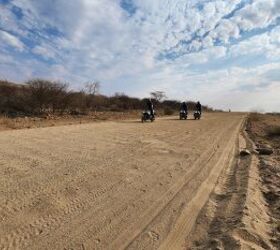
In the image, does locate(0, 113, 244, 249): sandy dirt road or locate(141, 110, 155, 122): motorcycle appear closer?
locate(0, 113, 244, 249): sandy dirt road

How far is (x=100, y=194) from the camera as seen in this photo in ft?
Answer: 24.0

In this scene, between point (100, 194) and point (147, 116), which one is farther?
point (147, 116)

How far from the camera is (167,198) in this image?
23.9 feet

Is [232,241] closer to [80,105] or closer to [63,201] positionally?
[63,201]

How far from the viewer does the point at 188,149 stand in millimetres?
13531

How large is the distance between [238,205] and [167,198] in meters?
1.36

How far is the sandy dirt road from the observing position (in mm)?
5371

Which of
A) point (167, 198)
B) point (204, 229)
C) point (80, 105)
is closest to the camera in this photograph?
point (204, 229)

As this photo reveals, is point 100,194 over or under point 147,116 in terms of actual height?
under

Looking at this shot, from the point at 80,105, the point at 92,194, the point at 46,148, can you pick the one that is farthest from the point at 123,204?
the point at 80,105

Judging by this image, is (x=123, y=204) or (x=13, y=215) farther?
(x=123, y=204)

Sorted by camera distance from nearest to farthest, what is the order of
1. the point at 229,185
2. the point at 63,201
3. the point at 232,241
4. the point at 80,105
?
the point at 232,241
the point at 63,201
the point at 229,185
the point at 80,105

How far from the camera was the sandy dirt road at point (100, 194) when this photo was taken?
17.6ft

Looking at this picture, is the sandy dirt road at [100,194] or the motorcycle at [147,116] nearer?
the sandy dirt road at [100,194]
